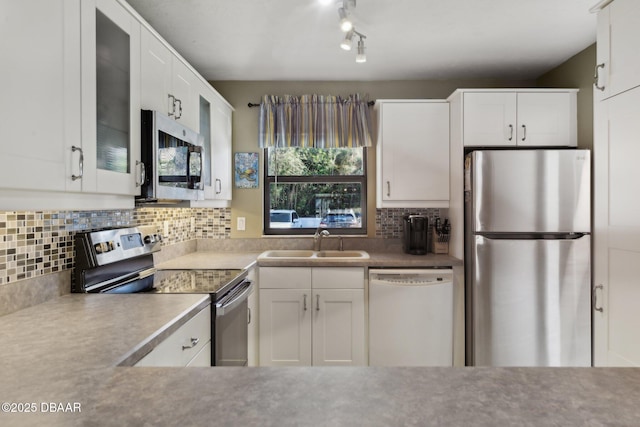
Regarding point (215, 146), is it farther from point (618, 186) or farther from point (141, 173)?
point (618, 186)

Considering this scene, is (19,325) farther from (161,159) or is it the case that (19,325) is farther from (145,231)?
(145,231)

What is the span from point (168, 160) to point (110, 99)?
42 cm

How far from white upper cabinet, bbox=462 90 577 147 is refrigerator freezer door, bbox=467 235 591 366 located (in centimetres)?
76

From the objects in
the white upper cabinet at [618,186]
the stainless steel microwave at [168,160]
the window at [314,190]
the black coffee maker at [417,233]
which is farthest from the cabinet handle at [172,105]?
the white upper cabinet at [618,186]

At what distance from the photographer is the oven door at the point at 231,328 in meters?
1.70

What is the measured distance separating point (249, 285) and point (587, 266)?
2.27m

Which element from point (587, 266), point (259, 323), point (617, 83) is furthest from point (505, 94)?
point (259, 323)

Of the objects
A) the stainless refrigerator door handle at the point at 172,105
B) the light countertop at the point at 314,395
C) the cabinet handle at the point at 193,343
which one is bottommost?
the cabinet handle at the point at 193,343

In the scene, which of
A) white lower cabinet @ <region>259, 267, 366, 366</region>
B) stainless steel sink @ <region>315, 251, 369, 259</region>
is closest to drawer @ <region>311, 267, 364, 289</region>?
white lower cabinet @ <region>259, 267, 366, 366</region>

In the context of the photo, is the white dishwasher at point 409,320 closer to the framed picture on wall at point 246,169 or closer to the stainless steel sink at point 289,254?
the stainless steel sink at point 289,254

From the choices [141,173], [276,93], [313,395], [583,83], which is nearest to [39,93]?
[141,173]

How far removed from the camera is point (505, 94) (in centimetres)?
270

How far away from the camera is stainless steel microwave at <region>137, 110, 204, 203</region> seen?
1.70 m

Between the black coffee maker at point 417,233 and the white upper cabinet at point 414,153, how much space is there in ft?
0.39
